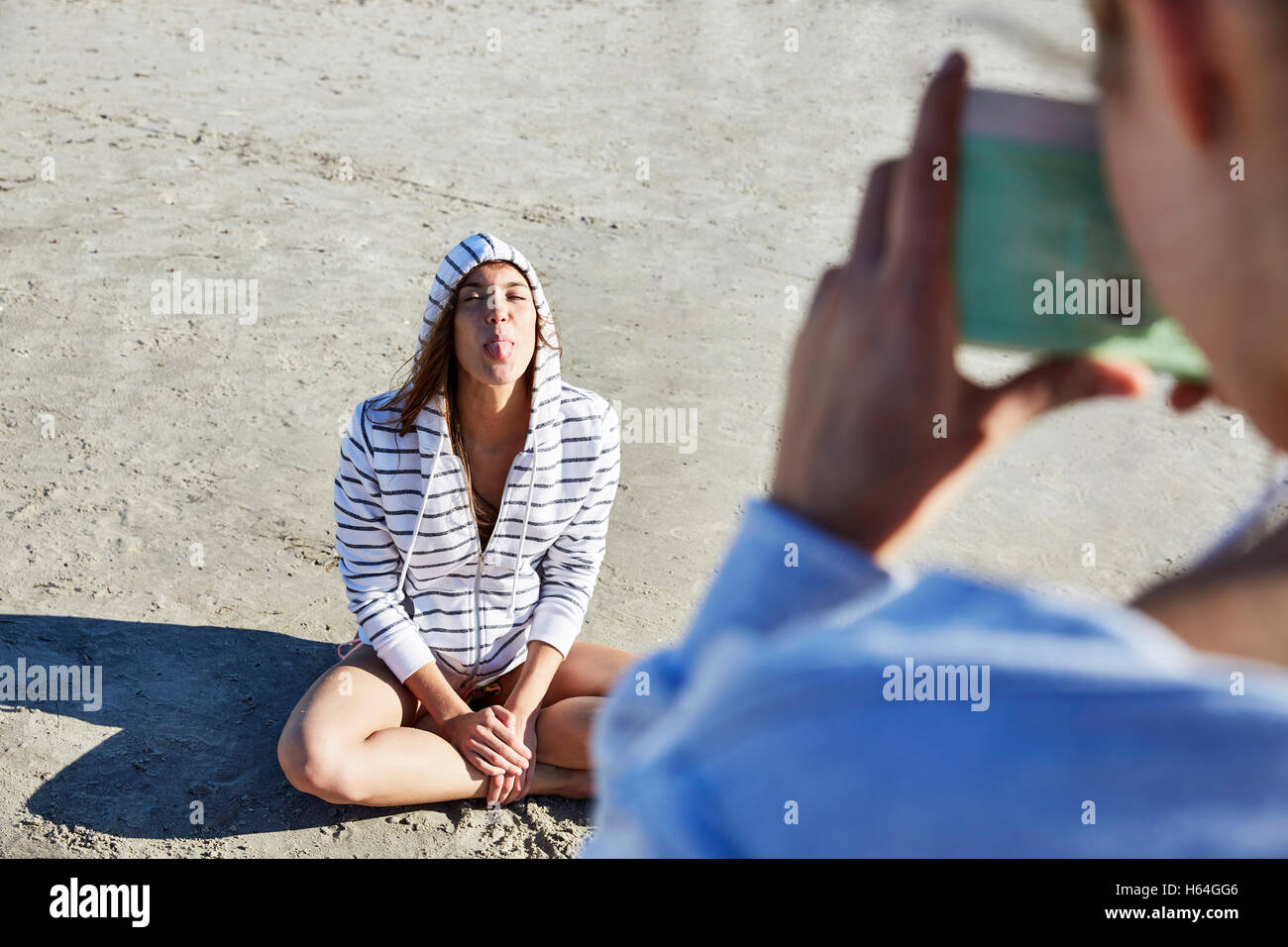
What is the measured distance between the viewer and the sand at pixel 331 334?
11.2ft

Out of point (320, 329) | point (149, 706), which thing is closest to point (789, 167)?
point (320, 329)

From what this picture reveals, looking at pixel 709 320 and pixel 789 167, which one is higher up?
pixel 789 167

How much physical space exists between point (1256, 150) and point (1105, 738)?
264 millimetres

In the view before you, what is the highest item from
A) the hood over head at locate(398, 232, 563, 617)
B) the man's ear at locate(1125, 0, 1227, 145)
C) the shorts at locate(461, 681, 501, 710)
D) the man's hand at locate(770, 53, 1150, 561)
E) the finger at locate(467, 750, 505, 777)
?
the hood over head at locate(398, 232, 563, 617)

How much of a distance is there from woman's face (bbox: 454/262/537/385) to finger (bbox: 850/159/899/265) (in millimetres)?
2600

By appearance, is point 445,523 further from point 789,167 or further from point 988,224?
point 789,167

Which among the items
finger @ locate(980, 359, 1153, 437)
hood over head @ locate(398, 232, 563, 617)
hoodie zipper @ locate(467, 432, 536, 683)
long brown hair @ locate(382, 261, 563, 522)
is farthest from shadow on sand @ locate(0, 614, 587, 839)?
finger @ locate(980, 359, 1153, 437)

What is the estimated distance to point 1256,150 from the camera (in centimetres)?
51

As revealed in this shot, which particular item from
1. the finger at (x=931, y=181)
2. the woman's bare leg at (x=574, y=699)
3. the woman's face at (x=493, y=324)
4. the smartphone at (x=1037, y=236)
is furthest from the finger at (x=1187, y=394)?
the woman's face at (x=493, y=324)

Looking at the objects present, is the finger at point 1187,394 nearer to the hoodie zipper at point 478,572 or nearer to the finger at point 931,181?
Result: the finger at point 931,181

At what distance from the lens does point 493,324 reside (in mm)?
3293

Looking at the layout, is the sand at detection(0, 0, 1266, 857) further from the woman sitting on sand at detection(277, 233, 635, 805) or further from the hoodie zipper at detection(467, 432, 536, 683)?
the hoodie zipper at detection(467, 432, 536, 683)

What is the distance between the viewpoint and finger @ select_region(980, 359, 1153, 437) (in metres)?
0.74
